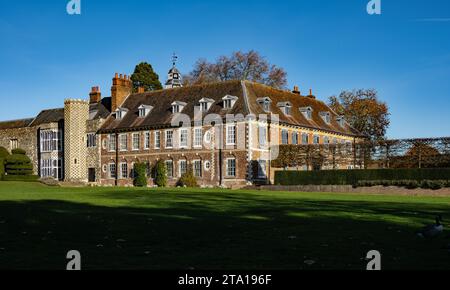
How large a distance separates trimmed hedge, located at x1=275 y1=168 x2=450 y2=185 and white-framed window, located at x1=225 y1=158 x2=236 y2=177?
5053mm

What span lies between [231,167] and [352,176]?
444 inches

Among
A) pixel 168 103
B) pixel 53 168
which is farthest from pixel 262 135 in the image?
pixel 53 168

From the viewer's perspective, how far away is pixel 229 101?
166 ft

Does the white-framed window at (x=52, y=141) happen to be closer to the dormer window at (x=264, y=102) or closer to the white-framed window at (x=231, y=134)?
the white-framed window at (x=231, y=134)

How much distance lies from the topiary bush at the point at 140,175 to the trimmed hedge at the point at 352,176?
14.5 metres

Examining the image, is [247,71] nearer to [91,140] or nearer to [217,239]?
[91,140]

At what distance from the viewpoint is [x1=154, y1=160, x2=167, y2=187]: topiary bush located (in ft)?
174

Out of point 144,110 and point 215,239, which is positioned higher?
point 144,110

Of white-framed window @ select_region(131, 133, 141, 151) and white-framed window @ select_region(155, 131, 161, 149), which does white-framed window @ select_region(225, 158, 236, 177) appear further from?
white-framed window @ select_region(131, 133, 141, 151)

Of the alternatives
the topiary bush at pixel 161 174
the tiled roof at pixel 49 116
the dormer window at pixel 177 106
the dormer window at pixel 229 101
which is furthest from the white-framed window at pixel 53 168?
the dormer window at pixel 229 101

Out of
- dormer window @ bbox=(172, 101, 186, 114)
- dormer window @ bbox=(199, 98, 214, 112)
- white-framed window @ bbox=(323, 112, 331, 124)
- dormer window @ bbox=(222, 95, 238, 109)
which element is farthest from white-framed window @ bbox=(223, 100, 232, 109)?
white-framed window @ bbox=(323, 112, 331, 124)
